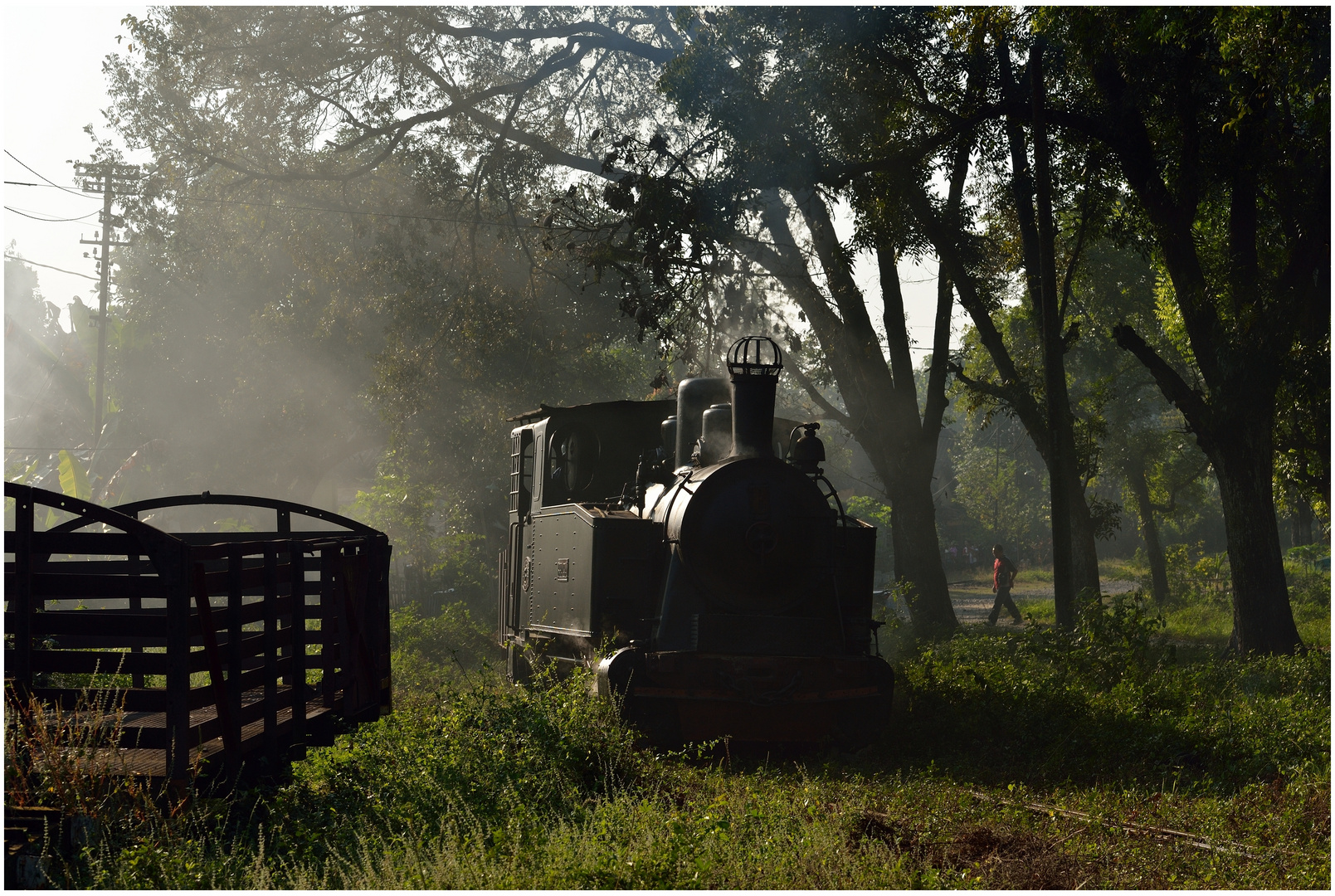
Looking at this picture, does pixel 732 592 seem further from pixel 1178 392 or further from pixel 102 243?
pixel 102 243

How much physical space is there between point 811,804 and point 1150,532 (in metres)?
21.3

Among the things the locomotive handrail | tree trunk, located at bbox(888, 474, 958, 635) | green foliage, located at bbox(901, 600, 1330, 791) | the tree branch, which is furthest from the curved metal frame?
tree trunk, located at bbox(888, 474, 958, 635)

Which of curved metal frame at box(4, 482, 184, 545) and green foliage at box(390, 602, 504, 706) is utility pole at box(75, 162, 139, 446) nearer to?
green foliage at box(390, 602, 504, 706)

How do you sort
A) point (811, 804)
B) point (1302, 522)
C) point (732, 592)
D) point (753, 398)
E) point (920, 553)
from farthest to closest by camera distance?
1. point (1302, 522)
2. point (920, 553)
3. point (753, 398)
4. point (732, 592)
5. point (811, 804)

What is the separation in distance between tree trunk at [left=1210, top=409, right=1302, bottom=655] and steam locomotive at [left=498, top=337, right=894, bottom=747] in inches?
197

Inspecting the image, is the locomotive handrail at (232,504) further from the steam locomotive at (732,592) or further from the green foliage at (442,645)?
the green foliage at (442,645)

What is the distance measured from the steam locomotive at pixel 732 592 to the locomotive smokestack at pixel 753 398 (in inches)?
0.5

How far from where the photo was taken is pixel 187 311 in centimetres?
3509

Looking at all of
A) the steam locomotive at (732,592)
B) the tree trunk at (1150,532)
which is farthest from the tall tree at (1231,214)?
the tree trunk at (1150,532)

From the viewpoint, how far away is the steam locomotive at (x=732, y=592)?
25.8 ft

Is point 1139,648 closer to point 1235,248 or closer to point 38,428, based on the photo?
point 1235,248

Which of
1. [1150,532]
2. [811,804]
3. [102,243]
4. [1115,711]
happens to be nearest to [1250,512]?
[1115,711]

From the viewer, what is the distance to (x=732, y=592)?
27.2 feet

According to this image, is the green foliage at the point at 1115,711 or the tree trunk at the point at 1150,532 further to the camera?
the tree trunk at the point at 1150,532
